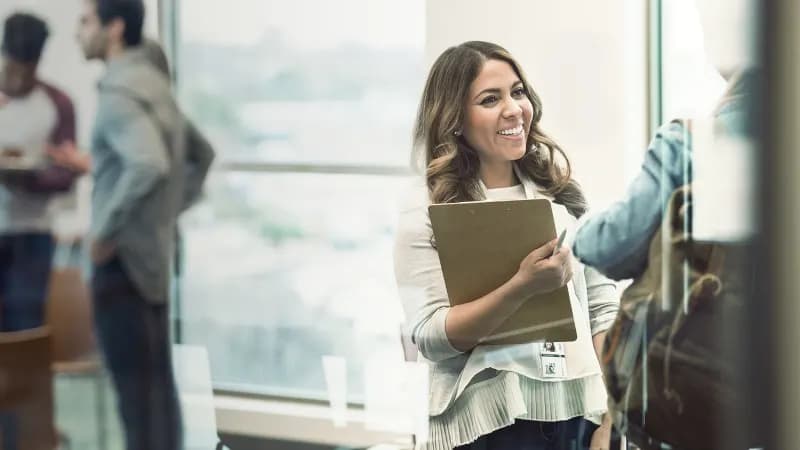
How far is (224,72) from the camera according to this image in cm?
177

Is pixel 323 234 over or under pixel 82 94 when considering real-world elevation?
under

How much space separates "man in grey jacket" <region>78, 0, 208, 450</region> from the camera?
1.77 meters

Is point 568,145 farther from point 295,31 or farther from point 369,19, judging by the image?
point 295,31

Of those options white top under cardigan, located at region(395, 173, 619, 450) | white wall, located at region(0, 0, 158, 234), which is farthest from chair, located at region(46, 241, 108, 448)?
white top under cardigan, located at region(395, 173, 619, 450)

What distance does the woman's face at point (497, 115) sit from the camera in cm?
170

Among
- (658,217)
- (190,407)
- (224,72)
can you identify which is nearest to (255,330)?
(190,407)

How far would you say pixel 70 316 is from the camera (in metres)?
→ 1.81

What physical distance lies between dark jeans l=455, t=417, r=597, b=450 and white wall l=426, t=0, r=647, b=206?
1.42 feet

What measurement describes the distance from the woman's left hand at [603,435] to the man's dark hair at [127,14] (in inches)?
45.2

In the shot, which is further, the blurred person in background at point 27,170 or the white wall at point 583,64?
the blurred person in background at point 27,170

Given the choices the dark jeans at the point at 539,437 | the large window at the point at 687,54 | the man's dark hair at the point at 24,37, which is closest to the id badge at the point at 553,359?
the dark jeans at the point at 539,437

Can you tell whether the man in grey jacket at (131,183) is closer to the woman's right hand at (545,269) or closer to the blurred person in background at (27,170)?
the blurred person in background at (27,170)

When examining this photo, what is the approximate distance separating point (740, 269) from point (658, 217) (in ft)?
0.58

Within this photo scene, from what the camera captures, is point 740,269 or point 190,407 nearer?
point 740,269
